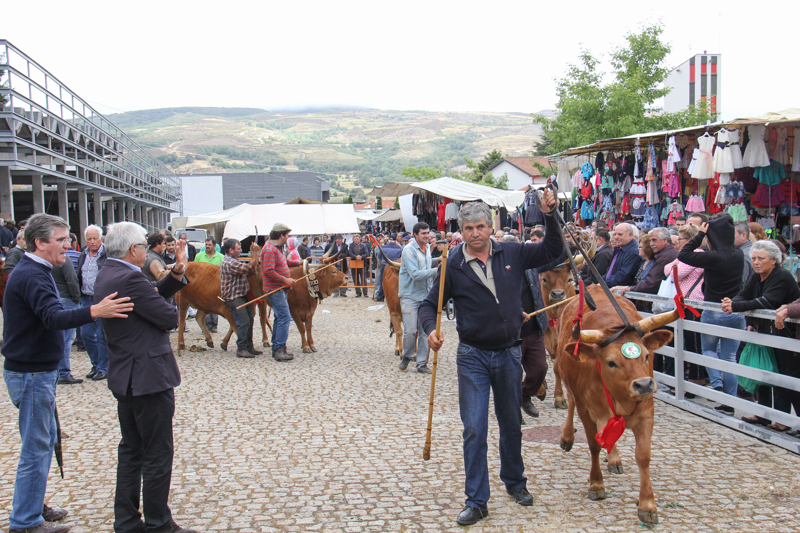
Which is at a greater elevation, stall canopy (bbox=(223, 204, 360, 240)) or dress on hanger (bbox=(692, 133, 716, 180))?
dress on hanger (bbox=(692, 133, 716, 180))

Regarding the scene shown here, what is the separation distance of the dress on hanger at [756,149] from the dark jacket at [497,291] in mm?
6024

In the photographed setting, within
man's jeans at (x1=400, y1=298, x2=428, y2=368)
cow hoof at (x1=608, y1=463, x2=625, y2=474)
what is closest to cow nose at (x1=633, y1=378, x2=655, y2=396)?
cow hoof at (x1=608, y1=463, x2=625, y2=474)

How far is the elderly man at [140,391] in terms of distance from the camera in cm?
398

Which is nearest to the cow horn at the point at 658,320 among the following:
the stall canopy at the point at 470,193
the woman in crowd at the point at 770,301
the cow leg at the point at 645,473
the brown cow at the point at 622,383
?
the brown cow at the point at 622,383

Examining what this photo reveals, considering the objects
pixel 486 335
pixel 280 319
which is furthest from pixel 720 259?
pixel 280 319

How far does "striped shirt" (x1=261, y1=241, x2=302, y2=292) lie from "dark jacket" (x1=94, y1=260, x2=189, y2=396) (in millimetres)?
6453

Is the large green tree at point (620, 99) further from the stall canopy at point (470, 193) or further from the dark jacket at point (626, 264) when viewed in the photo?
the dark jacket at point (626, 264)

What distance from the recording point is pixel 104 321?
404 cm

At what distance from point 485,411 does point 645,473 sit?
46.4 inches

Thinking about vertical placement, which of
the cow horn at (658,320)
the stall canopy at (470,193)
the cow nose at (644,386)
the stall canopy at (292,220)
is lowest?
the cow nose at (644,386)

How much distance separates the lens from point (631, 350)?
13.4 ft

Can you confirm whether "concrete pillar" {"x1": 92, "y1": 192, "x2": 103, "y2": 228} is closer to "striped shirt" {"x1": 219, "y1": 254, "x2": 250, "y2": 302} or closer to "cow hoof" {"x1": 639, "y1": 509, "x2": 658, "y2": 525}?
"striped shirt" {"x1": 219, "y1": 254, "x2": 250, "y2": 302}

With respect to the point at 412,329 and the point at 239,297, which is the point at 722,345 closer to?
the point at 412,329

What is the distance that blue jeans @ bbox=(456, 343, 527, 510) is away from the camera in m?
4.25
